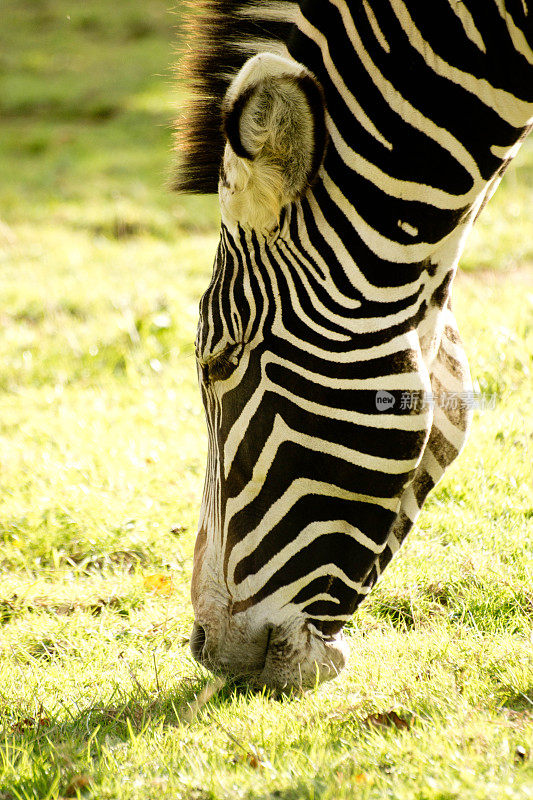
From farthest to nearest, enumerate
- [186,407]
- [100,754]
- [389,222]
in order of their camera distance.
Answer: [186,407], [100,754], [389,222]

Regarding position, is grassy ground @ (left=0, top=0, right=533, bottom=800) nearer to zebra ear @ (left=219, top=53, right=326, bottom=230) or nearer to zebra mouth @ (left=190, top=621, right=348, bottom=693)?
zebra mouth @ (left=190, top=621, right=348, bottom=693)

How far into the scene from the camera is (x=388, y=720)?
267cm

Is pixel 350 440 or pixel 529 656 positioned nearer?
pixel 350 440

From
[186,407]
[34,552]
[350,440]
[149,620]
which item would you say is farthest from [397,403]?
[186,407]

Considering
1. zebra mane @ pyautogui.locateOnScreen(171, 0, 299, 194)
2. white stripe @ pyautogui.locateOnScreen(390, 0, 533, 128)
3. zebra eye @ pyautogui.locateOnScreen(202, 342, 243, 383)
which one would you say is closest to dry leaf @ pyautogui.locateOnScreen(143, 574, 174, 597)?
zebra eye @ pyautogui.locateOnScreen(202, 342, 243, 383)

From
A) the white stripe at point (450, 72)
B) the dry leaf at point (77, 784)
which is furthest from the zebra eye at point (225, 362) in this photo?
the dry leaf at point (77, 784)

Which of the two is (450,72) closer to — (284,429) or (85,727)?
(284,429)

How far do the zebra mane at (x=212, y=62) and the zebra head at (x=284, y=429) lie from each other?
0.27 meters

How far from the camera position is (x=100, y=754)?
8.90 ft

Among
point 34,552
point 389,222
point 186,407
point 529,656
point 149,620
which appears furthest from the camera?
point 186,407

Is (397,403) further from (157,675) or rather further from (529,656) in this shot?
(157,675)

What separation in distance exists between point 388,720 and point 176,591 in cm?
165

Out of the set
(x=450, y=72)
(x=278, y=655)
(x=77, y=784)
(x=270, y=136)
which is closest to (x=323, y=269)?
(x=270, y=136)

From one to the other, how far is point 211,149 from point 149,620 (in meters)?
2.18
